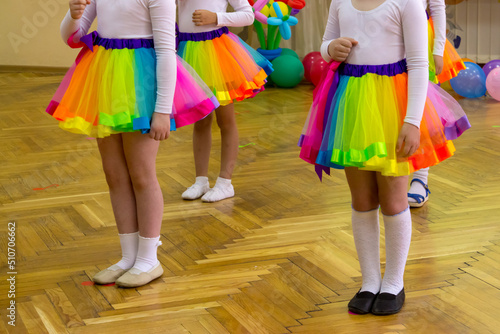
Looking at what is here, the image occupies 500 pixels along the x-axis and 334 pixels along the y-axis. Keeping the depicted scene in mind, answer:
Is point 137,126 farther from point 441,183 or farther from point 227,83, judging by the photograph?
point 441,183

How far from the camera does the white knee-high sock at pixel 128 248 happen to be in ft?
7.14

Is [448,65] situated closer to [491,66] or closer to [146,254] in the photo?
[146,254]

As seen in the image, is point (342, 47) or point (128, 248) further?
point (128, 248)

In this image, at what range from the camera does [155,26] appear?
1.93 meters

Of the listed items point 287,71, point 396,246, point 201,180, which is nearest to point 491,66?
point 287,71

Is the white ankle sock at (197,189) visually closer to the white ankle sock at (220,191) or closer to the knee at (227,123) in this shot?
the white ankle sock at (220,191)

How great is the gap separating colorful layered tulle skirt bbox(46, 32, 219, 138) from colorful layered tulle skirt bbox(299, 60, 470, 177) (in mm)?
514

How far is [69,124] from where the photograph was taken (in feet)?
6.47

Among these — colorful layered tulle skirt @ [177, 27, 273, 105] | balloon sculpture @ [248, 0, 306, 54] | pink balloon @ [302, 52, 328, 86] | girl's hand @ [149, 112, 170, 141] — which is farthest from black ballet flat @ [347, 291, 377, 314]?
pink balloon @ [302, 52, 328, 86]

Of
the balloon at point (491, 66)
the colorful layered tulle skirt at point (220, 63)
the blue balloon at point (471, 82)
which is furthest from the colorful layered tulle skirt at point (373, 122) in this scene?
the balloon at point (491, 66)

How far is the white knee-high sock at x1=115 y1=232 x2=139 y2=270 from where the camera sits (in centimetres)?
218

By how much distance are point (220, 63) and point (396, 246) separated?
1218 mm

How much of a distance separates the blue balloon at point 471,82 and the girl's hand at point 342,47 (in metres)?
3.25

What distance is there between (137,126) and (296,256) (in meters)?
0.78
